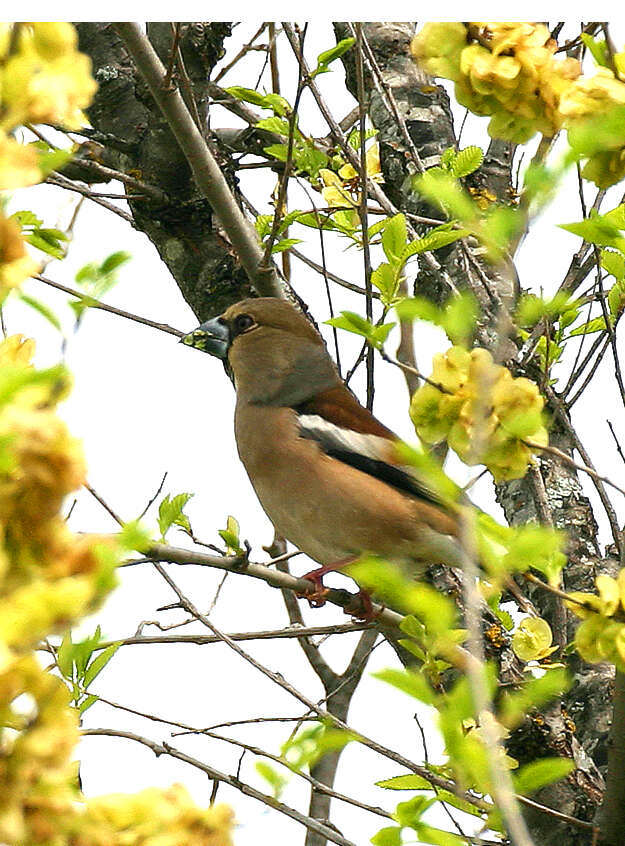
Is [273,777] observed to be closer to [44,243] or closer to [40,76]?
[44,243]

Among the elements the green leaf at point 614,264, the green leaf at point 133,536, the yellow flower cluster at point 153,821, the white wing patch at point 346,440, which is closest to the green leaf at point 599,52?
the green leaf at point 614,264

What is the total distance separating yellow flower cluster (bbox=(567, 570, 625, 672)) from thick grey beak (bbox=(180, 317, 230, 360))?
2164mm

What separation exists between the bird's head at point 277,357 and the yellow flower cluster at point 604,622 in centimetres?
228

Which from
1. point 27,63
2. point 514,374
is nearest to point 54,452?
point 27,63

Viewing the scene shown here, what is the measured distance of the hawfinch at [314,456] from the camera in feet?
11.0

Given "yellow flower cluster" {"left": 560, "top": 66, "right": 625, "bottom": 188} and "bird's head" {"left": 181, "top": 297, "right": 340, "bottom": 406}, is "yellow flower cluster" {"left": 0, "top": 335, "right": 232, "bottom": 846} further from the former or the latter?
"bird's head" {"left": 181, "top": 297, "right": 340, "bottom": 406}

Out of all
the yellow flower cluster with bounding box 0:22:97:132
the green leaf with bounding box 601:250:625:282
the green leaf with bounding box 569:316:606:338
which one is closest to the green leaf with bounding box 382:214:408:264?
the green leaf with bounding box 601:250:625:282

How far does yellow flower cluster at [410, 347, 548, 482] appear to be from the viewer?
1.49 m

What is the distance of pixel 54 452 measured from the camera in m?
0.75

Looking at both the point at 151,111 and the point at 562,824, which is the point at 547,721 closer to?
the point at 562,824

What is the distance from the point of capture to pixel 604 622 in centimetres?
144

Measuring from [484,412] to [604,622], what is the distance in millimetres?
300

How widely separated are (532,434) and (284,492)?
199cm

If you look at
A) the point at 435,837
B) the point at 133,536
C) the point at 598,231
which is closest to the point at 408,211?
the point at 598,231
